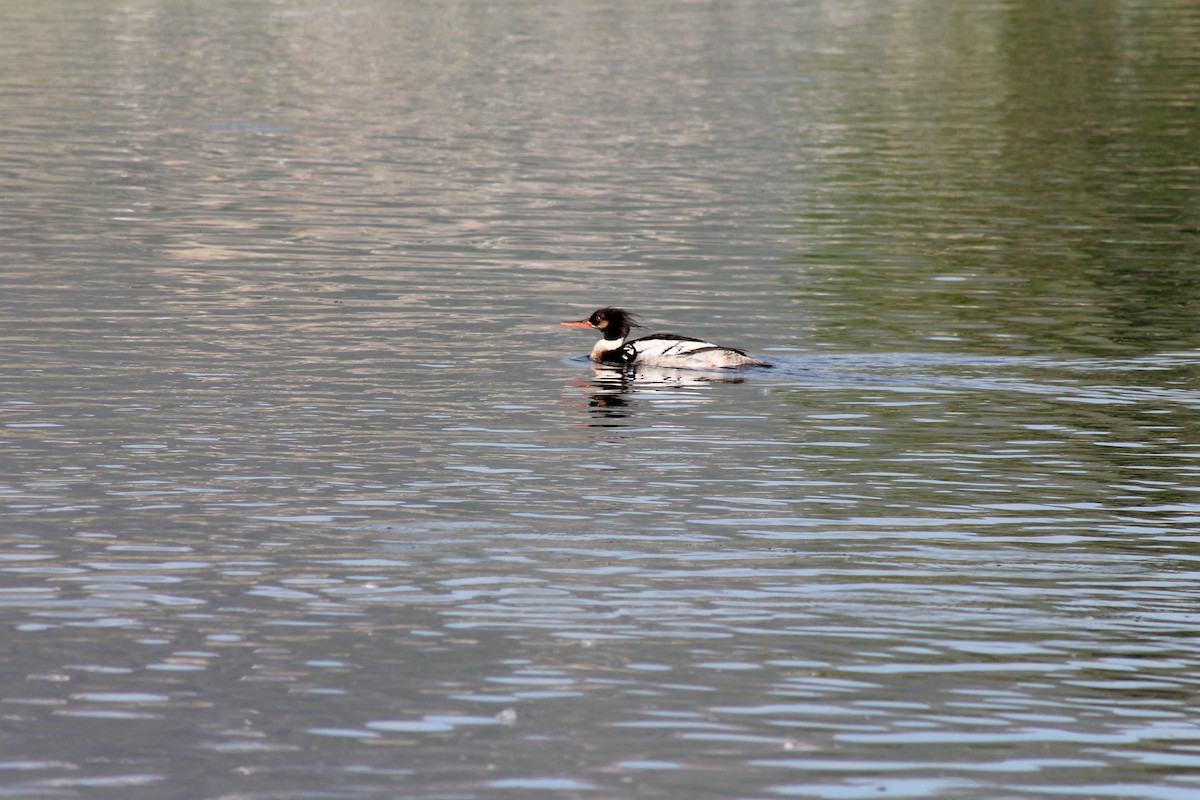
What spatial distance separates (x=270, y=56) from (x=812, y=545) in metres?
64.3

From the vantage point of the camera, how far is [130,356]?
23969 millimetres

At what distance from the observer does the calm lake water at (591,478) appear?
38.7 feet

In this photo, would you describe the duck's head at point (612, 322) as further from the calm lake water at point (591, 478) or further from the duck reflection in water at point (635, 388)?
the calm lake water at point (591, 478)

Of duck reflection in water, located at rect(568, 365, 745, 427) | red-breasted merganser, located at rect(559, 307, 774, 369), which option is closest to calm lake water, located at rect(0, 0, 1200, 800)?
duck reflection in water, located at rect(568, 365, 745, 427)

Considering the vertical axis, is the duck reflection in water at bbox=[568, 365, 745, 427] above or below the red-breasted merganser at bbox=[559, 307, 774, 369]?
below

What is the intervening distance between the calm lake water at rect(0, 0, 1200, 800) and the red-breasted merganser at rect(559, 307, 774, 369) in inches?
14.0

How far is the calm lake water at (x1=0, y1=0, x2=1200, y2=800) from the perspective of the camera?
38.7 feet

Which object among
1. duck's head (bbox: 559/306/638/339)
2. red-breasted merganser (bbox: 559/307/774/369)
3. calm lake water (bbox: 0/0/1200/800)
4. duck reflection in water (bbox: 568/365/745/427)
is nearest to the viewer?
calm lake water (bbox: 0/0/1200/800)

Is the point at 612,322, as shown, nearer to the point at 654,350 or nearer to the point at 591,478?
the point at 654,350

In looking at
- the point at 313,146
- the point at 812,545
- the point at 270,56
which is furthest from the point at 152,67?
the point at 812,545

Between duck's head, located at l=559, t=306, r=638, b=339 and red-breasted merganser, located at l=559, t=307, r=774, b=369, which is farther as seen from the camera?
duck's head, located at l=559, t=306, r=638, b=339

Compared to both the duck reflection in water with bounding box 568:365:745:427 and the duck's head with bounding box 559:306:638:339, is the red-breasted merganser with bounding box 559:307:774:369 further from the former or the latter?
the duck reflection in water with bounding box 568:365:745:427

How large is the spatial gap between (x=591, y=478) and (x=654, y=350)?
6.72 metres

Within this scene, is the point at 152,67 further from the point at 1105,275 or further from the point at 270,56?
the point at 1105,275
